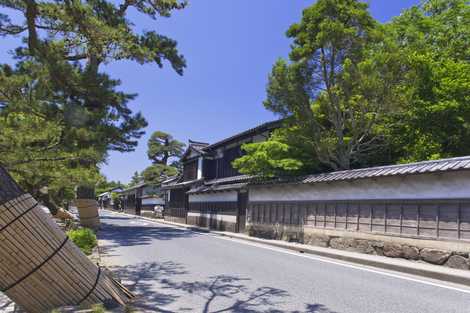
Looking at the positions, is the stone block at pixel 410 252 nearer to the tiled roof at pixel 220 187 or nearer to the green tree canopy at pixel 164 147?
the tiled roof at pixel 220 187

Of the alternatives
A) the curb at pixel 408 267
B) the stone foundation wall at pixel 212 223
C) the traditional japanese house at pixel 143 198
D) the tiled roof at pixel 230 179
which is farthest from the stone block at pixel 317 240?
the traditional japanese house at pixel 143 198

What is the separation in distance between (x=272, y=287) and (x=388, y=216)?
679 cm

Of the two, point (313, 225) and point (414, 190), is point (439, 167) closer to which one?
point (414, 190)

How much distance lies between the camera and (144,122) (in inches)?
520

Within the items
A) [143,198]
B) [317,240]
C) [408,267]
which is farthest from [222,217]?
[143,198]

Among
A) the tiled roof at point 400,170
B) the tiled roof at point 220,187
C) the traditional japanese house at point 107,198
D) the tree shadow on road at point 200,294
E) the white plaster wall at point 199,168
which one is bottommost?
the traditional japanese house at point 107,198

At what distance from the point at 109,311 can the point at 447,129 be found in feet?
52.5

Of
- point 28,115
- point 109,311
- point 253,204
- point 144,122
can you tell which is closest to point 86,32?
point 28,115

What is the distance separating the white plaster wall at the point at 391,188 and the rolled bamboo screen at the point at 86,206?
884 centimetres

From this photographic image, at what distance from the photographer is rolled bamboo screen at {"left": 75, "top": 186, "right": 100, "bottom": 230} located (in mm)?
16078

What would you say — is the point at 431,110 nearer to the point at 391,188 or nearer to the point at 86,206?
the point at 391,188

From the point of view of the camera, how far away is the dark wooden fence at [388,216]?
10.3 m

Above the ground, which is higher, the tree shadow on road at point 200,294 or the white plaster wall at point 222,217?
the tree shadow on road at point 200,294

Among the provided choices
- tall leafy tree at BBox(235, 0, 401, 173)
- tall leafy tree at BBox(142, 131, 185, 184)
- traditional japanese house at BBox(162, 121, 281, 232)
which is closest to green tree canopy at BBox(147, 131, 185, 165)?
tall leafy tree at BBox(142, 131, 185, 184)
